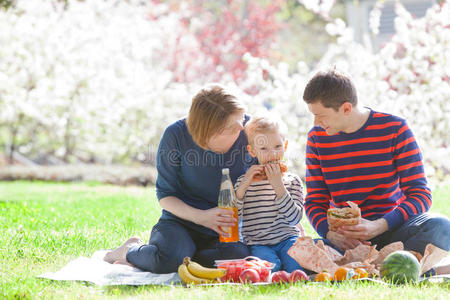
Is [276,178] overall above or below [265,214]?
above

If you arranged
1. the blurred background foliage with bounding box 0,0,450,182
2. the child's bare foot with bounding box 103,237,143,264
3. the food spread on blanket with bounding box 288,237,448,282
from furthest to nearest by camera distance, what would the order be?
the blurred background foliage with bounding box 0,0,450,182
the child's bare foot with bounding box 103,237,143,264
the food spread on blanket with bounding box 288,237,448,282

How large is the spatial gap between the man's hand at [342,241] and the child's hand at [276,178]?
16.7 inches

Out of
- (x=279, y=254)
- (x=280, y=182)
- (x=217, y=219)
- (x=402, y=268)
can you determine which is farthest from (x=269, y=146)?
(x=402, y=268)

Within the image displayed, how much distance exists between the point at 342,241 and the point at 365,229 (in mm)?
227

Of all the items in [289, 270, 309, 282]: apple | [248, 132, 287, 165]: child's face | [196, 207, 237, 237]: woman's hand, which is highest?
[248, 132, 287, 165]: child's face

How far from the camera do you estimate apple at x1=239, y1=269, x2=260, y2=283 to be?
3.33m

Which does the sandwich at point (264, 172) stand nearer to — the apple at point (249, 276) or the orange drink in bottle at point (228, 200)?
the orange drink in bottle at point (228, 200)

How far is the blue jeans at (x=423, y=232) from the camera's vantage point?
3.53 metres

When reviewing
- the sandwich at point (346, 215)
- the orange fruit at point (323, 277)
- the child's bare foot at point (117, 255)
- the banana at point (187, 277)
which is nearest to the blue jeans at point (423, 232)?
the sandwich at point (346, 215)

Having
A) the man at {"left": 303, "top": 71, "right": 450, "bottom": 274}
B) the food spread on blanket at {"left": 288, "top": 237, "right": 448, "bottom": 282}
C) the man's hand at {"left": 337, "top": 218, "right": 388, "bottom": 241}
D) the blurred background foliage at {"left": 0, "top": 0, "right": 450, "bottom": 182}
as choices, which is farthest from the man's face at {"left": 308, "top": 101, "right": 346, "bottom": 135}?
the blurred background foliage at {"left": 0, "top": 0, "right": 450, "bottom": 182}

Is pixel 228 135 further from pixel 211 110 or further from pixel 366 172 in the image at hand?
pixel 366 172

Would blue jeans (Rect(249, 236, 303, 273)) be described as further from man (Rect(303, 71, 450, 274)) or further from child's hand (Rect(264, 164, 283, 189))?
child's hand (Rect(264, 164, 283, 189))

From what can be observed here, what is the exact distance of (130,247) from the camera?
4.08 m

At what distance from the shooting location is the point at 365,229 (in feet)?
11.8
